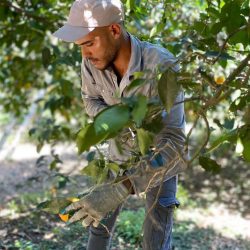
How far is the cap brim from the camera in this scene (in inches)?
73.2

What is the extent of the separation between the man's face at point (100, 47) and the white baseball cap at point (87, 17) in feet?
0.13

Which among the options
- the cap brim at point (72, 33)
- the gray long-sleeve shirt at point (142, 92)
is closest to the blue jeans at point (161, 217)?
the gray long-sleeve shirt at point (142, 92)

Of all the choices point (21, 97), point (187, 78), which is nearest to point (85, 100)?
point (187, 78)

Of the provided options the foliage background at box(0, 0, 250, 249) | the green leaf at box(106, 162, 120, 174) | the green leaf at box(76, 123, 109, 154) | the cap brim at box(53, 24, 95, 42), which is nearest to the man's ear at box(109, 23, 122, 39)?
the cap brim at box(53, 24, 95, 42)

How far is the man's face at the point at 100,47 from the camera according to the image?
1.97 meters

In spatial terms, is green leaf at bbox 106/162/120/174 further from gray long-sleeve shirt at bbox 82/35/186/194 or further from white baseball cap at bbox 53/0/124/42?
white baseball cap at bbox 53/0/124/42

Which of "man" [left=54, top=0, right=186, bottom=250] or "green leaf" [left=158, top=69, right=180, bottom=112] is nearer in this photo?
"green leaf" [left=158, top=69, right=180, bottom=112]

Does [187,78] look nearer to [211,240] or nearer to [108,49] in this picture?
[108,49]

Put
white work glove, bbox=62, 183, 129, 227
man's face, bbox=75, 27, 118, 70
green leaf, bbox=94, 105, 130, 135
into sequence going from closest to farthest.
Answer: green leaf, bbox=94, 105, 130, 135
white work glove, bbox=62, 183, 129, 227
man's face, bbox=75, 27, 118, 70

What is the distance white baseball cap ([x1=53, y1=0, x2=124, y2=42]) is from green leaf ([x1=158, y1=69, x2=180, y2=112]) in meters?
0.65

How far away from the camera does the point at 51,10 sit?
3.69 meters

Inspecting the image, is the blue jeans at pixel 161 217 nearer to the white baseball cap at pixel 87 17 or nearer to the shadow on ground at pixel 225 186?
the white baseball cap at pixel 87 17

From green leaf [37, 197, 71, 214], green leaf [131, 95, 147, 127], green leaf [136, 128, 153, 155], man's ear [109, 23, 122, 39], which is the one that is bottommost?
green leaf [131, 95, 147, 127]

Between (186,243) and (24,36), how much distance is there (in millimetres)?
1899
